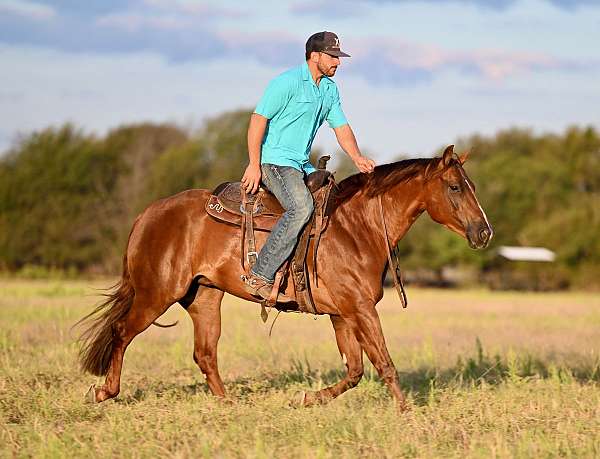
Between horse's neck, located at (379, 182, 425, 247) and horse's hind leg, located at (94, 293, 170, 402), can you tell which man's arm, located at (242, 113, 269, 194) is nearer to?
horse's neck, located at (379, 182, 425, 247)

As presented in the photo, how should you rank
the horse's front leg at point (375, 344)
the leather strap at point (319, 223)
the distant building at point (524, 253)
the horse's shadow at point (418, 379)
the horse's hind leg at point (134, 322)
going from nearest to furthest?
the horse's front leg at point (375, 344) < the leather strap at point (319, 223) < the horse's hind leg at point (134, 322) < the horse's shadow at point (418, 379) < the distant building at point (524, 253)

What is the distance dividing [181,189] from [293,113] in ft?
146

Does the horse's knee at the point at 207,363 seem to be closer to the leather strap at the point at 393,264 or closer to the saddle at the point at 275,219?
the saddle at the point at 275,219

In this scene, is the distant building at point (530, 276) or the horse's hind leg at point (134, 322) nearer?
the horse's hind leg at point (134, 322)

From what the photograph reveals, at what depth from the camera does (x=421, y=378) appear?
976 cm

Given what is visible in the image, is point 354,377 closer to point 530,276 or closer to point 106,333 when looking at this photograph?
point 106,333

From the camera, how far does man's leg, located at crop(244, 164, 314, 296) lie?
757 cm

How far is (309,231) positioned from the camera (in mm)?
7688

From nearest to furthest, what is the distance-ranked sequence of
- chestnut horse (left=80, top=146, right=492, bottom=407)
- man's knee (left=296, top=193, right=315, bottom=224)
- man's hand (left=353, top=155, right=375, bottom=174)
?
1. chestnut horse (left=80, top=146, right=492, bottom=407)
2. man's knee (left=296, top=193, right=315, bottom=224)
3. man's hand (left=353, top=155, right=375, bottom=174)

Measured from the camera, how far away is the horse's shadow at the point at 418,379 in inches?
334

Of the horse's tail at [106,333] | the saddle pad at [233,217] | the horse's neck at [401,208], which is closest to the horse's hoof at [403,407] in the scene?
the horse's neck at [401,208]

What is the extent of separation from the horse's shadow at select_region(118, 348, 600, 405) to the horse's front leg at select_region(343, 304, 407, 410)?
0.47m

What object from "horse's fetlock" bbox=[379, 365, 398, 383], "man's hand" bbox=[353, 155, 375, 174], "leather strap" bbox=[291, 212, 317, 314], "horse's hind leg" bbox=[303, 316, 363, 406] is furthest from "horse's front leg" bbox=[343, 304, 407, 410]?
"man's hand" bbox=[353, 155, 375, 174]

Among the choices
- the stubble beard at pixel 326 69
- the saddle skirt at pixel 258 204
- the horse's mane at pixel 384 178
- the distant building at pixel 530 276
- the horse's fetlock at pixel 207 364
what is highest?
the stubble beard at pixel 326 69
